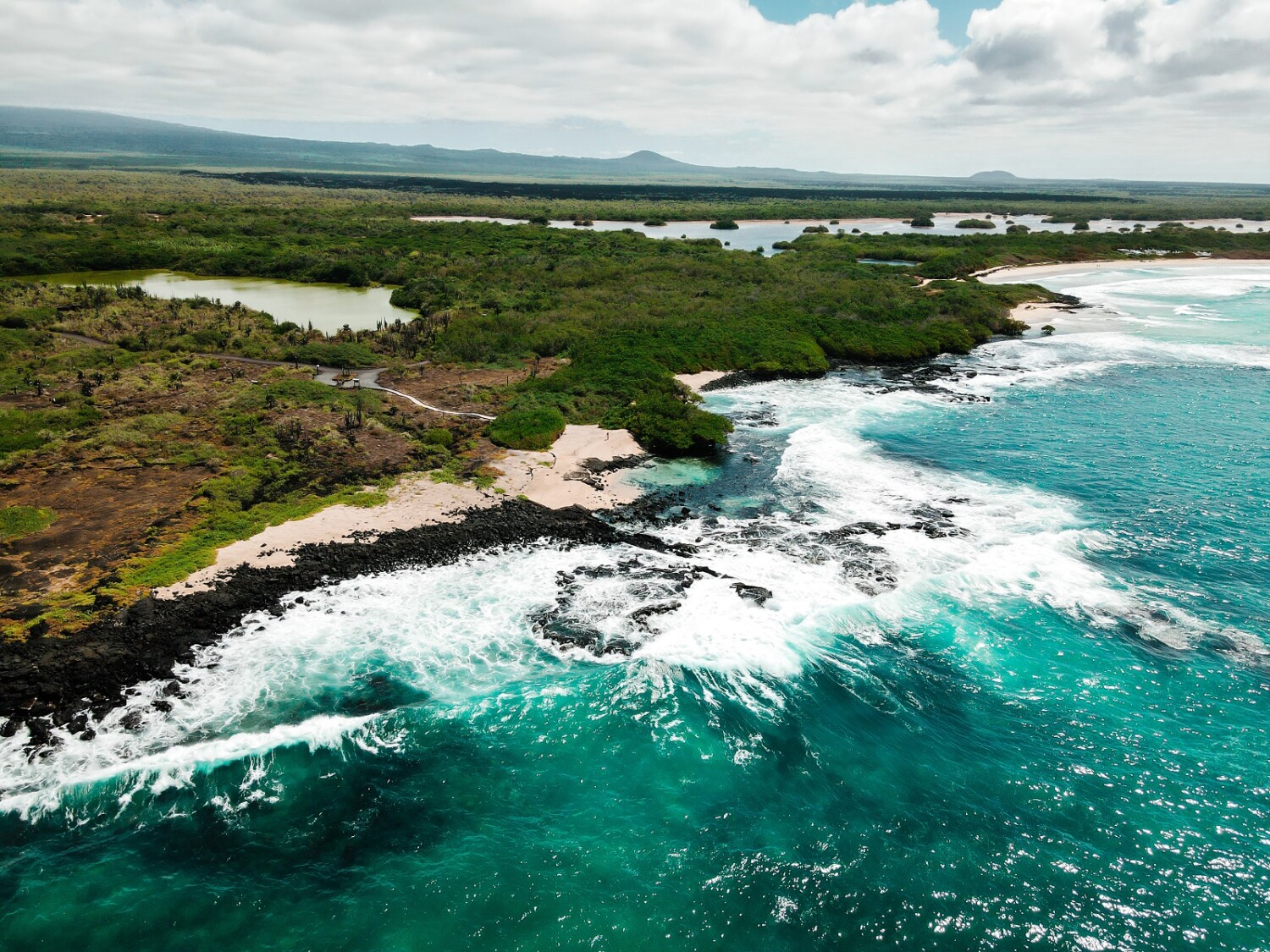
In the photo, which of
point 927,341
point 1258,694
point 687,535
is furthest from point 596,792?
point 927,341

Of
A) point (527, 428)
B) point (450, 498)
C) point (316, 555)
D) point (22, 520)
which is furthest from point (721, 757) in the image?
point (22, 520)

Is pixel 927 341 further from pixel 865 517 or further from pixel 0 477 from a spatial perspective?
pixel 0 477

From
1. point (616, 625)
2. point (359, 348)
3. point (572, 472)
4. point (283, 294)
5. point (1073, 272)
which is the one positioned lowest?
point (616, 625)

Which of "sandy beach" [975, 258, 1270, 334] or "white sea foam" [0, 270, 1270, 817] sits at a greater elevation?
"sandy beach" [975, 258, 1270, 334]

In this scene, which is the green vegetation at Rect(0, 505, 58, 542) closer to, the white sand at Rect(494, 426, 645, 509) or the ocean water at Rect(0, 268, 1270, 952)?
the ocean water at Rect(0, 268, 1270, 952)

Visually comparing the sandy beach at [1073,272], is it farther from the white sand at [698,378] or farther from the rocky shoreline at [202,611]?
the rocky shoreline at [202,611]

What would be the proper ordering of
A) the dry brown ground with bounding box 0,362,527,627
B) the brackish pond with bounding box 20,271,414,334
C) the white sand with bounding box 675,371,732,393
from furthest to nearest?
the brackish pond with bounding box 20,271,414,334 → the white sand with bounding box 675,371,732,393 → the dry brown ground with bounding box 0,362,527,627

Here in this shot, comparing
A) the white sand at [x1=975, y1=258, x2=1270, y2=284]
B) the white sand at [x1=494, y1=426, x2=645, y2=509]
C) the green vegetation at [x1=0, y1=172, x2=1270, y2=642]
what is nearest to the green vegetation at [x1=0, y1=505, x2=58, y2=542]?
the green vegetation at [x1=0, y1=172, x2=1270, y2=642]

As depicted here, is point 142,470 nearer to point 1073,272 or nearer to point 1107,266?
point 1073,272
